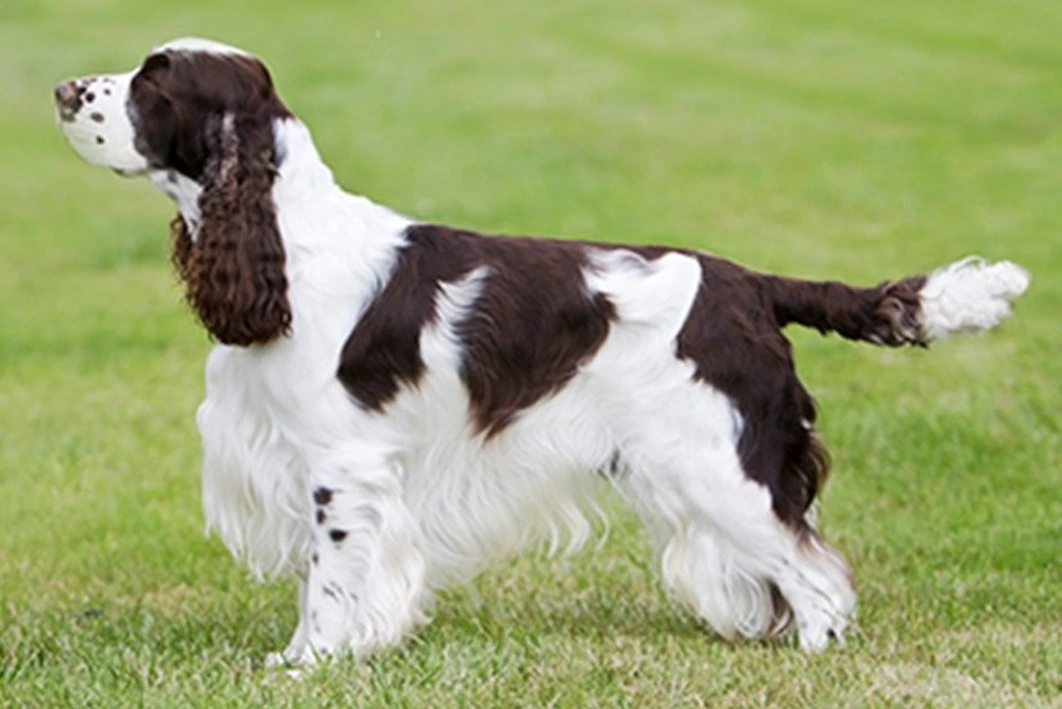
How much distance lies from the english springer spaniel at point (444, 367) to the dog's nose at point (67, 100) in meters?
0.01

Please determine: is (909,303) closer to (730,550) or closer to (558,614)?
(730,550)

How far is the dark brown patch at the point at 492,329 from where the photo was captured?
6.32 m

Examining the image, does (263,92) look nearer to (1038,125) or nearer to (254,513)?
(254,513)

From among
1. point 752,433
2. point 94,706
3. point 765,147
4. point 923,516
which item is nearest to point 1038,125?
point 765,147

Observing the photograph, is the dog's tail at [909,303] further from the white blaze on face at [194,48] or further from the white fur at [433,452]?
the white blaze on face at [194,48]

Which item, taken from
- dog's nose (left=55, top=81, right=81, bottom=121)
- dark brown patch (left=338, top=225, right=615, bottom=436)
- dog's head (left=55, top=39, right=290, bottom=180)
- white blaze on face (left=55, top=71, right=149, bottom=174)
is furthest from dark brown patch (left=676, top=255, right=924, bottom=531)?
dog's nose (left=55, top=81, right=81, bottom=121)

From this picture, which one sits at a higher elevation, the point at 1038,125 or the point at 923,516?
the point at 923,516

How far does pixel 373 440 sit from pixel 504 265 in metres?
0.66

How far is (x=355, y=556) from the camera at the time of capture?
6355mm

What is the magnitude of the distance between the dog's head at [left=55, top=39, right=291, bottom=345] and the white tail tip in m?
1.96

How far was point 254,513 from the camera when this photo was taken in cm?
657

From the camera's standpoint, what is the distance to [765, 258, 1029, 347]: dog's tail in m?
6.44

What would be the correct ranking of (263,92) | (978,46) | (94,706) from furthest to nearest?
(978,46) < (263,92) < (94,706)

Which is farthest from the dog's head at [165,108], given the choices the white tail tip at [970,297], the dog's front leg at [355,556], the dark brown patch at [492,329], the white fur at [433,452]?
the white tail tip at [970,297]
